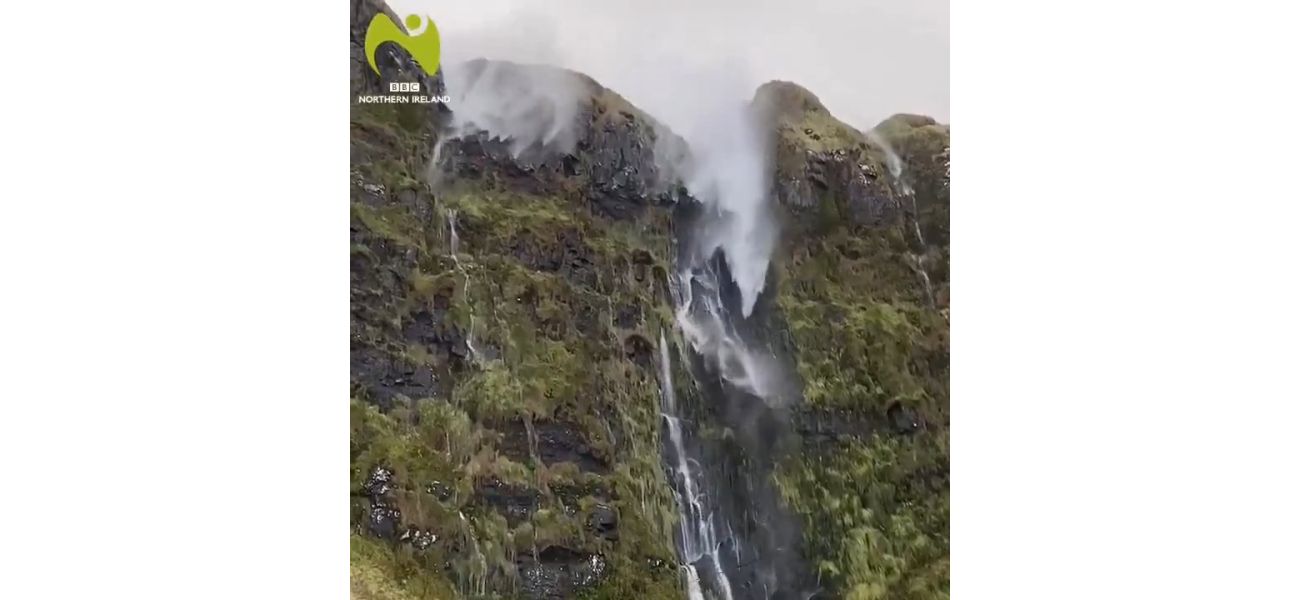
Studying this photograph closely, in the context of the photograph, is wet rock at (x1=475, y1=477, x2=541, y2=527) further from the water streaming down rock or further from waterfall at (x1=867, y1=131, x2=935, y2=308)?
waterfall at (x1=867, y1=131, x2=935, y2=308)

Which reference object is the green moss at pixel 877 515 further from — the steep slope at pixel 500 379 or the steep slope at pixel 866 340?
the steep slope at pixel 500 379

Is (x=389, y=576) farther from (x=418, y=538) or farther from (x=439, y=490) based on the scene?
(x=439, y=490)

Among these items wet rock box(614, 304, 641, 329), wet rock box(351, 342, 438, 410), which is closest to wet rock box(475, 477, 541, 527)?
wet rock box(351, 342, 438, 410)

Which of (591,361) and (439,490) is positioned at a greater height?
(591,361)

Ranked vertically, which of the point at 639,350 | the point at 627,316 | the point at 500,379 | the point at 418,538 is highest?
the point at 627,316

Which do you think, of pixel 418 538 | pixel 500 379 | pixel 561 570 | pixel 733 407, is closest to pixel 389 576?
pixel 418 538

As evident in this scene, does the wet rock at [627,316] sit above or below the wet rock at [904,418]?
above

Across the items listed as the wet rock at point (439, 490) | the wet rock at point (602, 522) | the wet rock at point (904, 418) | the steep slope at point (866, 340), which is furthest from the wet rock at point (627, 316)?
the wet rock at point (904, 418)
